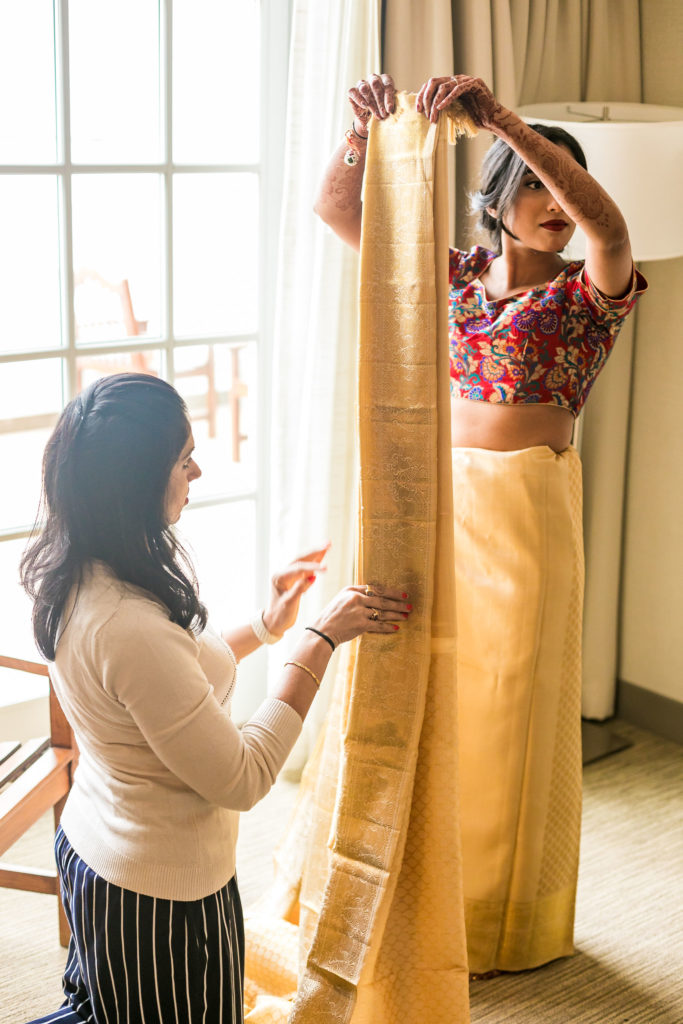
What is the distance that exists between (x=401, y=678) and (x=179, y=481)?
1.71ft

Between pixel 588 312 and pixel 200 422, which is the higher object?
pixel 588 312

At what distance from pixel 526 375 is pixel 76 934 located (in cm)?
122

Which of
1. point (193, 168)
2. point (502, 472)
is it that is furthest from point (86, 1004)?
point (193, 168)

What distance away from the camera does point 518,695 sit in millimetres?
2150

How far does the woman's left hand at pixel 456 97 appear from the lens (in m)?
1.61

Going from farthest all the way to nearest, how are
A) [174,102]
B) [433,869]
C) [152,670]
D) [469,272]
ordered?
[174,102], [469,272], [433,869], [152,670]

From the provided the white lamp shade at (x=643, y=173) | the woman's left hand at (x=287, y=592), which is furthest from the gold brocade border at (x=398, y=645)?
the white lamp shade at (x=643, y=173)

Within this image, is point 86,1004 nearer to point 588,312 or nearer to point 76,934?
point 76,934

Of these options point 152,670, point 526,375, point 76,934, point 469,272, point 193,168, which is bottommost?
point 76,934

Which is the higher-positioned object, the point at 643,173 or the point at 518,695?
the point at 643,173

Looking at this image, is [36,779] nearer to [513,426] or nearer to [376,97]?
[513,426]

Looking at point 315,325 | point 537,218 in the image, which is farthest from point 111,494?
point 315,325

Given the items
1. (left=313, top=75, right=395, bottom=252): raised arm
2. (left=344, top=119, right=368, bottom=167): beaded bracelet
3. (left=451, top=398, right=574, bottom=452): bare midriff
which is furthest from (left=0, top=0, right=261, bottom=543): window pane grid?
(left=451, top=398, right=574, bottom=452): bare midriff

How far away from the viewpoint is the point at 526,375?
6.69ft
